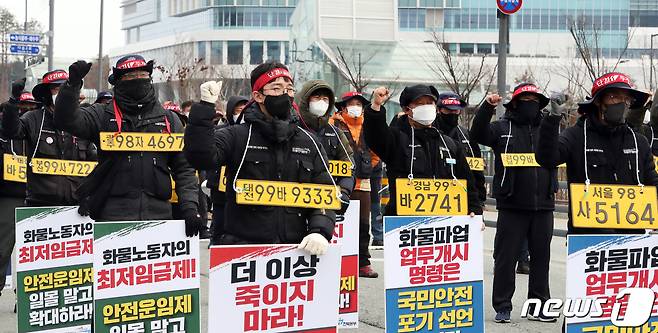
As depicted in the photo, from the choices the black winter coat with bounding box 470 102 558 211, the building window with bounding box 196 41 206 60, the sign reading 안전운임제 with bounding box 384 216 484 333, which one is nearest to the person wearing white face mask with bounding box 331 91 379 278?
the black winter coat with bounding box 470 102 558 211

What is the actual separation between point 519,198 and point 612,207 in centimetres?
229

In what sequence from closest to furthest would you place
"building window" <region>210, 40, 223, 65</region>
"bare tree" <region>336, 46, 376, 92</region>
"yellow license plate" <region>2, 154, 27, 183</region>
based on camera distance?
"yellow license plate" <region>2, 154, 27, 183</region>, "bare tree" <region>336, 46, 376, 92</region>, "building window" <region>210, 40, 223, 65</region>

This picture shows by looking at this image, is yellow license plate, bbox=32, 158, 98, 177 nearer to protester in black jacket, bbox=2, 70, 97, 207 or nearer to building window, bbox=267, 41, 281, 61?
protester in black jacket, bbox=2, 70, 97, 207

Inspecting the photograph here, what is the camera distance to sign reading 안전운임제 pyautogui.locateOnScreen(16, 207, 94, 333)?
24.9 feet

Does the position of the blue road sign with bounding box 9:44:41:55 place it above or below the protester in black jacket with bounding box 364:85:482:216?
above

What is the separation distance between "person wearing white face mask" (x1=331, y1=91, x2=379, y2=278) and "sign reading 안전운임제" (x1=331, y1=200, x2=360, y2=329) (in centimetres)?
320

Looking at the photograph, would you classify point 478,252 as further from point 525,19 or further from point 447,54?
point 525,19

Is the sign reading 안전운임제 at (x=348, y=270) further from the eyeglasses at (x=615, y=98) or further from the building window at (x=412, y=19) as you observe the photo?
the building window at (x=412, y=19)

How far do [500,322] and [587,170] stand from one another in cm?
228

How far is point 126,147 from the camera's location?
714 cm

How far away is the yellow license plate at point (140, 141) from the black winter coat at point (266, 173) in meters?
1.38

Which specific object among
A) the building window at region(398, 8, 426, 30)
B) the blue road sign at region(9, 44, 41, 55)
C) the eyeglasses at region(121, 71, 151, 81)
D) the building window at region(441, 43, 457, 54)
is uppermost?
the building window at region(398, 8, 426, 30)

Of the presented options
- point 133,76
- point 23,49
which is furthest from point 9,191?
point 23,49

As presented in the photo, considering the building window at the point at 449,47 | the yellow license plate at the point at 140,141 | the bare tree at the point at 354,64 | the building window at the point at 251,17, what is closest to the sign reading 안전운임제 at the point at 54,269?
the yellow license plate at the point at 140,141
